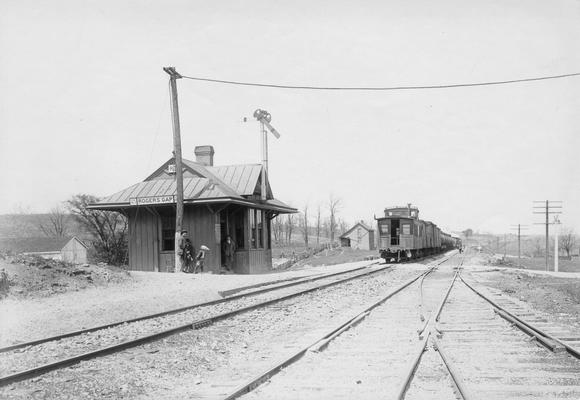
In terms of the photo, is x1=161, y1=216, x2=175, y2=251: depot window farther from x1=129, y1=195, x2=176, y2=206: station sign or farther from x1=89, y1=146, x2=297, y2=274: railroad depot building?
x1=129, y1=195, x2=176, y2=206: station sign

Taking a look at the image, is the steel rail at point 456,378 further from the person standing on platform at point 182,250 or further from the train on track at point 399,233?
the train on track at point 399,233

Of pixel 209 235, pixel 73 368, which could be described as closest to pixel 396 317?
pixel 73 368

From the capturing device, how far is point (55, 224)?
9169cm

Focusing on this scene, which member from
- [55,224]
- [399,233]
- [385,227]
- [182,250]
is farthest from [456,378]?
[55,224]

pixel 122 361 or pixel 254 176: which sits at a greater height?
pixel 254 176

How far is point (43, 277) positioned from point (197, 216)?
410 inches

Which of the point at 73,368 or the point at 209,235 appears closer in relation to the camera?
the point at 73,368

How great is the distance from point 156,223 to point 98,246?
39.2ft

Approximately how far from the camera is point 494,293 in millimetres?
15344

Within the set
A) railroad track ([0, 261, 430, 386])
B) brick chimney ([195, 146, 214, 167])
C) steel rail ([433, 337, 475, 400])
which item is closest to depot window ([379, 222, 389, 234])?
brick chimney ([195, 146, 214, 167])

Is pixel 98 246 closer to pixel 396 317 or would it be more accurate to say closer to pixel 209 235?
pixel 209 235

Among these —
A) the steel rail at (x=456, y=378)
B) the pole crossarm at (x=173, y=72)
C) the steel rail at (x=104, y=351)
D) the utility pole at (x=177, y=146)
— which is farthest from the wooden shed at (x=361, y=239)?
the steel rail at (x=456, y=378)

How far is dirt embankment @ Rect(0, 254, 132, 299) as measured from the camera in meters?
11.7

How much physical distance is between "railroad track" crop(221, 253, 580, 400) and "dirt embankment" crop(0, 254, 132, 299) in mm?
7400
